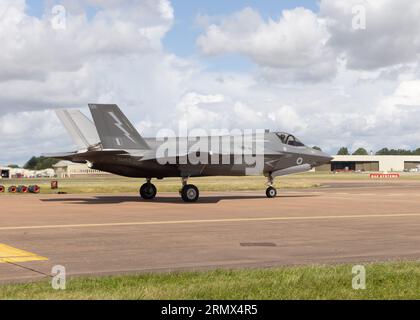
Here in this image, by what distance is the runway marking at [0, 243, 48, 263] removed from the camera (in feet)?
36.6

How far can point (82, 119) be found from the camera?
32.1 meters

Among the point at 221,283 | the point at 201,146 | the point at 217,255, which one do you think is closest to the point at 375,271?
the point at 221,283

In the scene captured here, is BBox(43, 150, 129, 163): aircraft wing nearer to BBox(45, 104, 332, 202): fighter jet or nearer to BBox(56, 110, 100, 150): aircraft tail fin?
BBox(45, 104, 332, 202): fighter jet

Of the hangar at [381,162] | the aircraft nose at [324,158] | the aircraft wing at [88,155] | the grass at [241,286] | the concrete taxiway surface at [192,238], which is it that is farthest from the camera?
the hangar at [381,162]

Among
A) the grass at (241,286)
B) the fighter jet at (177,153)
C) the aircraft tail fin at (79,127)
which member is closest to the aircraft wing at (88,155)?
the fighter jet at (177,153)

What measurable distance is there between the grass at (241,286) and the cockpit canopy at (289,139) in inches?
875

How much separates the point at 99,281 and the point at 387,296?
4244 millimetres

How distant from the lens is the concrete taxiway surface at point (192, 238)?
11.1 meters

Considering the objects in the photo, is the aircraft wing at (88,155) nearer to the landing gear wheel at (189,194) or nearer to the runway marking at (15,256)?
the landing gear wheel at (189,194)

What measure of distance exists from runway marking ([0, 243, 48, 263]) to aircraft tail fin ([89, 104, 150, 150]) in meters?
16.0

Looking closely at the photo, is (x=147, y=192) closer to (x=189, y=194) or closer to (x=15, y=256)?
(x=189, y=194)

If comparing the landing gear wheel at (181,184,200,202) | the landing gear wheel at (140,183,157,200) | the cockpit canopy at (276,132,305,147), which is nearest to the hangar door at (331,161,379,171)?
the cockpit canopy at (276,132,305,147)

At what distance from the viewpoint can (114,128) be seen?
28.6 m

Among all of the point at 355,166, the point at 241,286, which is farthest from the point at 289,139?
the point at 355,166
